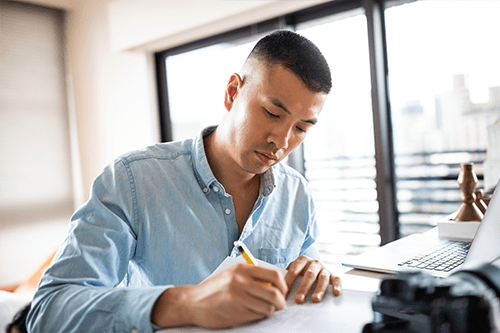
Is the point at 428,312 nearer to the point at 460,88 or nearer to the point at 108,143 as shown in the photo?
the point at 460,88

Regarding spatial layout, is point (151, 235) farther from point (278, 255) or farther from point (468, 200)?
point (468, 200)

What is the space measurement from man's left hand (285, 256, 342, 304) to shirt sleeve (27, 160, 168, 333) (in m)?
0.24

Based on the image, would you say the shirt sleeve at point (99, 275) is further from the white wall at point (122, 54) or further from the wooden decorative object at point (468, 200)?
the white wall at point (122, 54)

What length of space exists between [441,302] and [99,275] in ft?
2.24

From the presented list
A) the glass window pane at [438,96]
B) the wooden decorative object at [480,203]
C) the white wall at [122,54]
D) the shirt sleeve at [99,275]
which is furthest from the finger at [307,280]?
the white wall at [122,54]

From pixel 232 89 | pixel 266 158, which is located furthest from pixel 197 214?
pixel 232 89

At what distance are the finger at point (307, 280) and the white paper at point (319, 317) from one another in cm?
1

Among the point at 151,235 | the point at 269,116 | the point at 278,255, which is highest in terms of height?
the point at 269,116

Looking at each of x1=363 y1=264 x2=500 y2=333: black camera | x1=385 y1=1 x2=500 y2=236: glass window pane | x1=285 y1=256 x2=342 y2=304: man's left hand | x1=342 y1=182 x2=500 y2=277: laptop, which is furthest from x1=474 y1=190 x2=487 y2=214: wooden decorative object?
x1=363 y1=264 x2=500 y2=333: black camera

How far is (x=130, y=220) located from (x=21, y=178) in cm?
298

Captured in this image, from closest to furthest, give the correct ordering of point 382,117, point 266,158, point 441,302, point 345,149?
point 441,302 < point 266,158 < point 382,117 < point 345,149

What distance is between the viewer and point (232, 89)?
115cm

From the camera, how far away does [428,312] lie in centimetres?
39

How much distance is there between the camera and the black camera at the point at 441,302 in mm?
373
